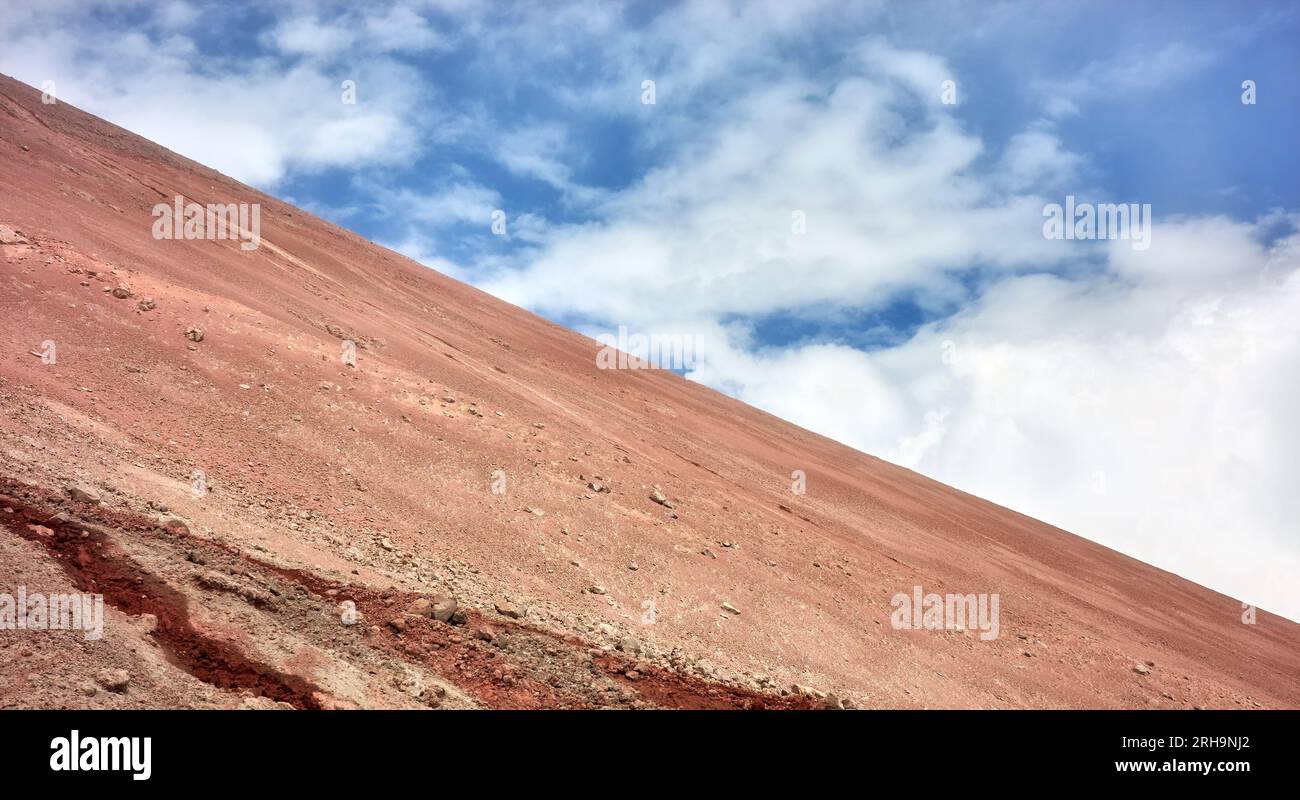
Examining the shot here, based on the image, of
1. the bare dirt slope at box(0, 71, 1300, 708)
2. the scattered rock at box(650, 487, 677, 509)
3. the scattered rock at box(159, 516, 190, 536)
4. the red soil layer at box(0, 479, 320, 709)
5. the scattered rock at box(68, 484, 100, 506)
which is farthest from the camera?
the scattered rock at box(650, 487, 677, 509)

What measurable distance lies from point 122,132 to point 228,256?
65.3ft

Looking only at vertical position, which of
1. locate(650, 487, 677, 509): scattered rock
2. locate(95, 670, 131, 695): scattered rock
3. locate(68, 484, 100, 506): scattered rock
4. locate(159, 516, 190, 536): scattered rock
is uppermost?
locate(650, 487, 677, 509): scattered rock

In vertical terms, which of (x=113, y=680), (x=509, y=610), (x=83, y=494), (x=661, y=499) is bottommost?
(x=113, y=680)

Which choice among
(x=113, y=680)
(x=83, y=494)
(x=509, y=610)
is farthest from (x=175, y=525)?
(x=509, y=610)

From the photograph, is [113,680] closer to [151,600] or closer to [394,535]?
[151,600]

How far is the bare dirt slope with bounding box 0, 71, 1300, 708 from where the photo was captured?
7859mm

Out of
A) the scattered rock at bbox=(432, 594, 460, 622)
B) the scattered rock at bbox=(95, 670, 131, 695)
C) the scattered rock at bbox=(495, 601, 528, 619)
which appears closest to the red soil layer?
the scattered rock at bbox=(95, 670, 131, 695)

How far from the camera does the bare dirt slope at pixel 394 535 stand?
25.8 ft

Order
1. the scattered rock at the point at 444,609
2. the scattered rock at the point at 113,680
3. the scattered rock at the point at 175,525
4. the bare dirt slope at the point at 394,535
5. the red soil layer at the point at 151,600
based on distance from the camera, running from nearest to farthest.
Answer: the scattered rock at the point at 113,680 → the red soil layer at the point at 151,600 → the bare dirt slope at the point at 394,535 → the scattered rock at the point at 175,525 → the scattered rock at the point at 444,609

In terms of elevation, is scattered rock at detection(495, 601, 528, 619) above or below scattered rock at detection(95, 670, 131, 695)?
above

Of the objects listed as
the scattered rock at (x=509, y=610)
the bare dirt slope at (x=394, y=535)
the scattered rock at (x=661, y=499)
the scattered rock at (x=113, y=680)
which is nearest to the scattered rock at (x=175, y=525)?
the bare dirt slope at (x=394, y=535)

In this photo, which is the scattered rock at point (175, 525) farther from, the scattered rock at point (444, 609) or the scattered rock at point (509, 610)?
the scattered rock at point (509, 610)

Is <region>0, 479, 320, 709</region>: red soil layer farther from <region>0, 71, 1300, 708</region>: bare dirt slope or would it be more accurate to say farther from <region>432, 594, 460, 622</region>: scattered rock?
<region>432, 594, 460, 622</region>: scattered rock

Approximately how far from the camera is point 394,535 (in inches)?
446
